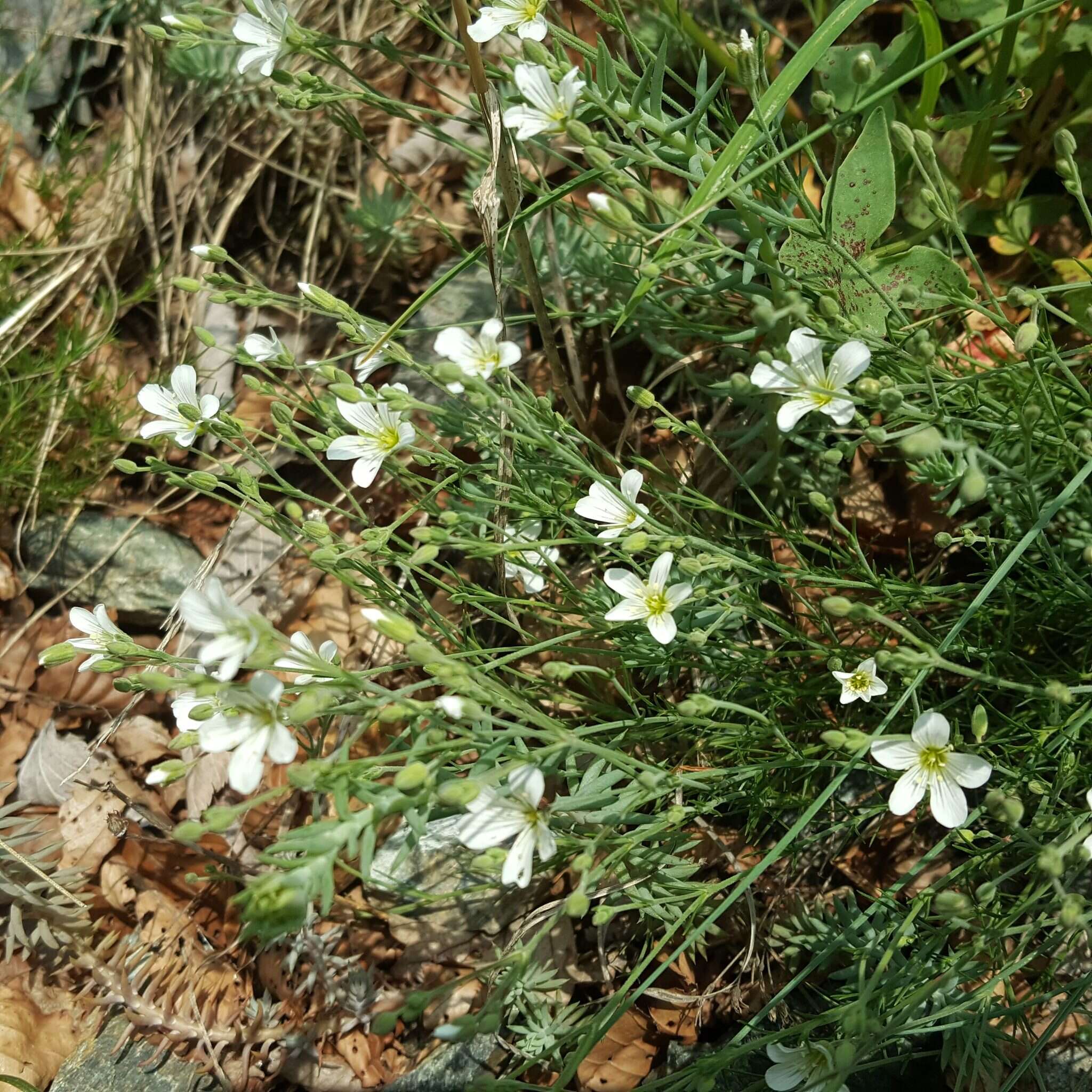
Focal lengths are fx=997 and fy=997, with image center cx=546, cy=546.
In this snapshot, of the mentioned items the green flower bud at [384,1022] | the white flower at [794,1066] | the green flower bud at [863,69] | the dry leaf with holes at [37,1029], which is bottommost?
the dry leaf with holes at [37,1029]

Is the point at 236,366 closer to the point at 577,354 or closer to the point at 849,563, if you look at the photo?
the point at 577,354

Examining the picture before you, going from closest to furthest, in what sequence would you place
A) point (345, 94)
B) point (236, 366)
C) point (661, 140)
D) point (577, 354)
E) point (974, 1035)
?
point (974, 1035), point (661, 140), point (345, 94), point (577, 354), point (236, 366)

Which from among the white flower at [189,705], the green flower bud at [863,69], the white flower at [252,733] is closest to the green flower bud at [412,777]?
the white flower at [252,733]

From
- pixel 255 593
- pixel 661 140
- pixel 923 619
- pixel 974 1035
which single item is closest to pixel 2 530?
pixel 255 593

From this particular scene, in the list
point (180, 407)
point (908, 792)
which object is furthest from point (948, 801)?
point (180, 407)

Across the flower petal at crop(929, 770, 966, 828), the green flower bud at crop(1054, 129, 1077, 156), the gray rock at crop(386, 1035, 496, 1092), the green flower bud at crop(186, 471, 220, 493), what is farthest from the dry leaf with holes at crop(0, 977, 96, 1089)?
the green flower bud at crop(1054, 129, 1077, 156)

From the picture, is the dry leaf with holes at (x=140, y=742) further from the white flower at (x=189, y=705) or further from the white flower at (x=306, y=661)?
the white flower at (x=306, y=661)

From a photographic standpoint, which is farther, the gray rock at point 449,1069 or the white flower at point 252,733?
the gray rock at point 449,1069
